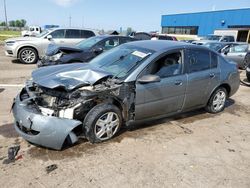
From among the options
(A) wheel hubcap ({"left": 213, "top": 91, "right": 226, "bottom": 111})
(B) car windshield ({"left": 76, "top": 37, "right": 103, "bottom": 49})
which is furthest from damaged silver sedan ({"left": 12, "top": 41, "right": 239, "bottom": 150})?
(B) car windshield ({"left": 76, "top": 37, "right": 103, "bottom": 49})

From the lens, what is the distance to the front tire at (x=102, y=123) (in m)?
3.86

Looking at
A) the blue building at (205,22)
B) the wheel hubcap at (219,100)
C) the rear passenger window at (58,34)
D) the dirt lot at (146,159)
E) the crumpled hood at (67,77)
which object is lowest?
the dirt lot at (146,159)

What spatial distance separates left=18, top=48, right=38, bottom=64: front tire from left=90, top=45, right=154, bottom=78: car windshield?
755cm

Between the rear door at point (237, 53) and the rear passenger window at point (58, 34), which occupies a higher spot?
the rear passenger window at point (58, 34)

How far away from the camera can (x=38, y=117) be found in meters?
3.57

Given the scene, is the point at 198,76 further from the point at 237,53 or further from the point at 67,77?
the point at 237,53

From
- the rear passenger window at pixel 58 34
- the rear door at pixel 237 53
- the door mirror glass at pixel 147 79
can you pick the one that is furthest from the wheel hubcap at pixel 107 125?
the rear door at pixel 237 53

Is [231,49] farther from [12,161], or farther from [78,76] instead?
[12,161]

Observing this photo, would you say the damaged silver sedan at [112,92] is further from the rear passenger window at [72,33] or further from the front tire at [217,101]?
the rear passenger window at [72,33]

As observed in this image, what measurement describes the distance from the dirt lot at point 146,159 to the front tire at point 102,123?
0.45ft

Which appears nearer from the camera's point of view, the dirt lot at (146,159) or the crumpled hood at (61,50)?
the dirt lot at (146,159)

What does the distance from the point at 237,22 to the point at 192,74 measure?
4686cm

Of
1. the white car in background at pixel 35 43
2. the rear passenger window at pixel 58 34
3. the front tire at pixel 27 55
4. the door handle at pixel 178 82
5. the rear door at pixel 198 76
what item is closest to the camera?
the door handle at pixel 178 82

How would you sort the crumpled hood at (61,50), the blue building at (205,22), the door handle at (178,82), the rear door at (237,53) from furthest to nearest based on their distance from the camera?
the blue building at (205,22), the rear door at (237,53), the crumpled hood at (61,50), the door handle at (178,82)
